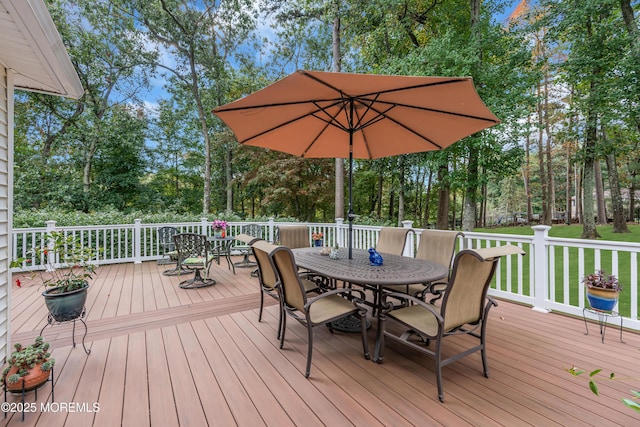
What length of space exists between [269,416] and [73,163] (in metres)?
14.9

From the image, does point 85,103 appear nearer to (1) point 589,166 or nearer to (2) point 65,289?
(2) point 65,289

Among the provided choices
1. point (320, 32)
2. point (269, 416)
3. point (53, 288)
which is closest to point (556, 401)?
point (269, 416)

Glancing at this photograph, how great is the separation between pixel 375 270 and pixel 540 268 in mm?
2411

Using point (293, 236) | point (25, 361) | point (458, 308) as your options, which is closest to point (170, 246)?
point (293, 236)

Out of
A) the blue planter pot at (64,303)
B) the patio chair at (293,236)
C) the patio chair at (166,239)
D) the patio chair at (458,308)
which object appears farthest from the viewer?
the patio chair at (166,239)

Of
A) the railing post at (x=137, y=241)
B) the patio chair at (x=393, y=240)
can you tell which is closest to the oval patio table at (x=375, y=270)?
the patio chair at (x=393, y=240)

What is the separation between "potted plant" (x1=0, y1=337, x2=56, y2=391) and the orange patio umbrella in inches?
95.7

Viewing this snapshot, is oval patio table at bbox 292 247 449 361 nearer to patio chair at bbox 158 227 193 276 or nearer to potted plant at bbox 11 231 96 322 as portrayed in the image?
potted plant at bbox 11 231 96 322

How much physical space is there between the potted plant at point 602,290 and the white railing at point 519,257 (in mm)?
131

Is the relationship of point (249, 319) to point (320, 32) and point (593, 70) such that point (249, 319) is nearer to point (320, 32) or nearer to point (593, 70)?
point (593, 70)

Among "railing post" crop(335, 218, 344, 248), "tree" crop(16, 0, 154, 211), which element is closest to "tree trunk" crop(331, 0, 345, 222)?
"railing post" crop(335, 218, 344, 248)

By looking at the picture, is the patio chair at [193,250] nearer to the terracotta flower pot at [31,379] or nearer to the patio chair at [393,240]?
the terracotta flower pot at [31,379]

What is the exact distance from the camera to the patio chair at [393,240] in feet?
13.0

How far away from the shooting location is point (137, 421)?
1.77 meters
